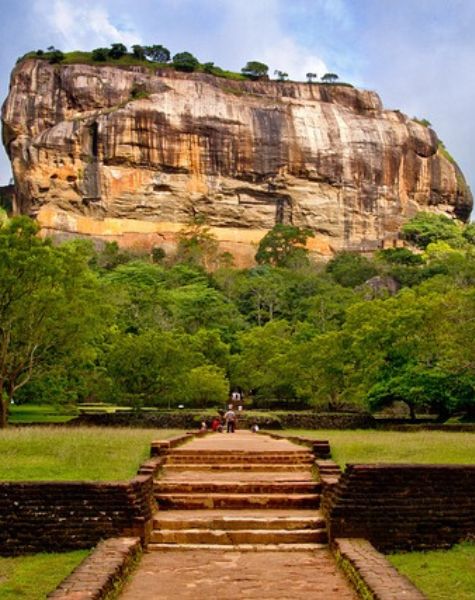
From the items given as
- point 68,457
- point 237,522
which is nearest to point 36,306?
point 68,457

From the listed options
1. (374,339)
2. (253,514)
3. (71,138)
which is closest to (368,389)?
(374,339)

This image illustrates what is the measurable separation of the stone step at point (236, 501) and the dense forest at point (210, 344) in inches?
519

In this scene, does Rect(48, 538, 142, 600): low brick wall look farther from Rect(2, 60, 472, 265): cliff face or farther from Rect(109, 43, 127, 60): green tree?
Rect(109, 43, 127, 60): green tree

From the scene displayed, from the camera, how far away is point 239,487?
10.7 metres

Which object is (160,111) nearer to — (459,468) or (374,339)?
(374,339)

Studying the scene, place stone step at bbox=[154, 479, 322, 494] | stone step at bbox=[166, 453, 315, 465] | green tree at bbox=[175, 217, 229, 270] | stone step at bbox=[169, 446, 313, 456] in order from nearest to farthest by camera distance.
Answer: stone step at bbox=[154, 479, 322, 494] < stone step at bbox=[166, 453, 315, 465] < stone step at bbox=[169, 446, 313, 456] < green tree at bbox=[175, 217, 229, 270]

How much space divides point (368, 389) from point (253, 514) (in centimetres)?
2041

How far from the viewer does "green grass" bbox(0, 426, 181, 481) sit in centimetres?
1043

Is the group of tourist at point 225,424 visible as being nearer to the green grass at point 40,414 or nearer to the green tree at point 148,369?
the green tree at point 148,369

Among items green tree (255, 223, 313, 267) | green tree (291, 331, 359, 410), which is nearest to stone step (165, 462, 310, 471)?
green tree (291, 331, 359, 410)

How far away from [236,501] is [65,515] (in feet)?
8.08

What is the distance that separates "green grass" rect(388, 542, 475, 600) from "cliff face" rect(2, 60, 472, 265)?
224 ft

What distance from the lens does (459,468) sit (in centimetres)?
916

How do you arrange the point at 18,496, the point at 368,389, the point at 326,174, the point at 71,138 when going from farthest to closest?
the point at 326,174, the point at 71,138, the point at 368,389, the point at 18,496
